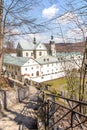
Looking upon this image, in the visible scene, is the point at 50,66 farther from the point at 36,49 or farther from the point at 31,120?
the point at 31,120

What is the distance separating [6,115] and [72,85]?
209 inches

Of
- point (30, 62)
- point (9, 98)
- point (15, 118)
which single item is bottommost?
point (15, 118)

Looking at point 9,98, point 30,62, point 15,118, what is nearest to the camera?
point 15,118

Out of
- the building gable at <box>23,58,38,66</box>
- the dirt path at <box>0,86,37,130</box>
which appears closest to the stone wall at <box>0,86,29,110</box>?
the dirt path at <box>0,86,37,130</box>

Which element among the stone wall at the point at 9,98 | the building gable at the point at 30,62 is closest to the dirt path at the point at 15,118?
the stone wall at the point at 9,98

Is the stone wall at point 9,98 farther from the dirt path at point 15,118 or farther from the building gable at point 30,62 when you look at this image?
the building gable at point 30,62

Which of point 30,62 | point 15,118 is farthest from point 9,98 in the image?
point 30,62

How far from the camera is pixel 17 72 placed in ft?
131

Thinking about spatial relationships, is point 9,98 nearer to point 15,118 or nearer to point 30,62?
point 15,118

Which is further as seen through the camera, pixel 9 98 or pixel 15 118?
pixel 9 98

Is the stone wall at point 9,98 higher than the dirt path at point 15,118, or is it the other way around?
the stone wall at point 9,98

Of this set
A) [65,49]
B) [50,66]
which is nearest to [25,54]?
[50,66]

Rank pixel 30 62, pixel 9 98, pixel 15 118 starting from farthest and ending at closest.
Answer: pixel 30 62
pixel 9 98
pixel 15 118

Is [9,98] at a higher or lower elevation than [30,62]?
lower
